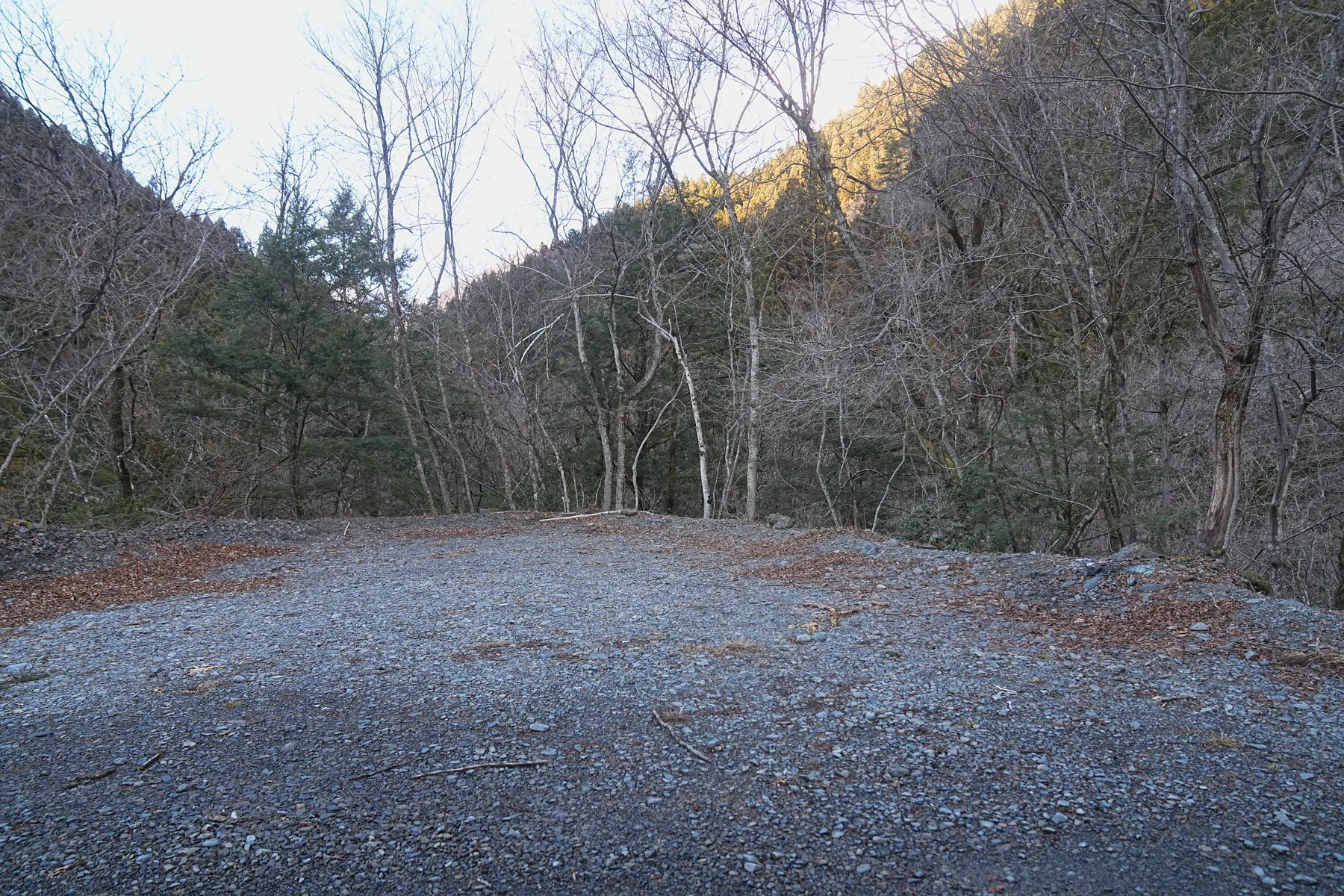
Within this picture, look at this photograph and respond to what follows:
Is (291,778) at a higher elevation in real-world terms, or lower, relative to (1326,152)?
lower

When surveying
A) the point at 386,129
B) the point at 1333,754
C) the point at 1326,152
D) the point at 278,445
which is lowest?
the point at 1333,754

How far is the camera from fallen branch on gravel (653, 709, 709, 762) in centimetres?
290

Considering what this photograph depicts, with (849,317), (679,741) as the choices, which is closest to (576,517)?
(849,317)

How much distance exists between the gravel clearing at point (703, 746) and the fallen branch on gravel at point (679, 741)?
0.02 m

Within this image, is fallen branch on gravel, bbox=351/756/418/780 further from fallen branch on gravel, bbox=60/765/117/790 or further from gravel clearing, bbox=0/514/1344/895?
fallen branch on gravel, bbox=60/765/117/790

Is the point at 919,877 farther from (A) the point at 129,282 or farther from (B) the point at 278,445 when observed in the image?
(B) the point at 278,445

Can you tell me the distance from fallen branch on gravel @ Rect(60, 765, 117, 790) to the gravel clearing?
0.01 m

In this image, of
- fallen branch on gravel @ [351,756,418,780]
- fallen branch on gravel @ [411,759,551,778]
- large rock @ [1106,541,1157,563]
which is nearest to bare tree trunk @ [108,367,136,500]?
fallen branch on gravel @ [351,756,418,780]

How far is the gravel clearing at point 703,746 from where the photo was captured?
7.18ft

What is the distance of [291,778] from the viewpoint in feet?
9.06

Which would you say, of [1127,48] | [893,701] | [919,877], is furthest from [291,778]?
[1127,48]

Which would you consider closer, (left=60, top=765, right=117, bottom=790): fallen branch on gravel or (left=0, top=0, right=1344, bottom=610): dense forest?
(left=60, top=765, right=117, bottom=790): fallen branch on gravel

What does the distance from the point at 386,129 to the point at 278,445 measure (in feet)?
27.2

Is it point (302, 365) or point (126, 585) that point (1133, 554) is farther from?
point (302, 365)
